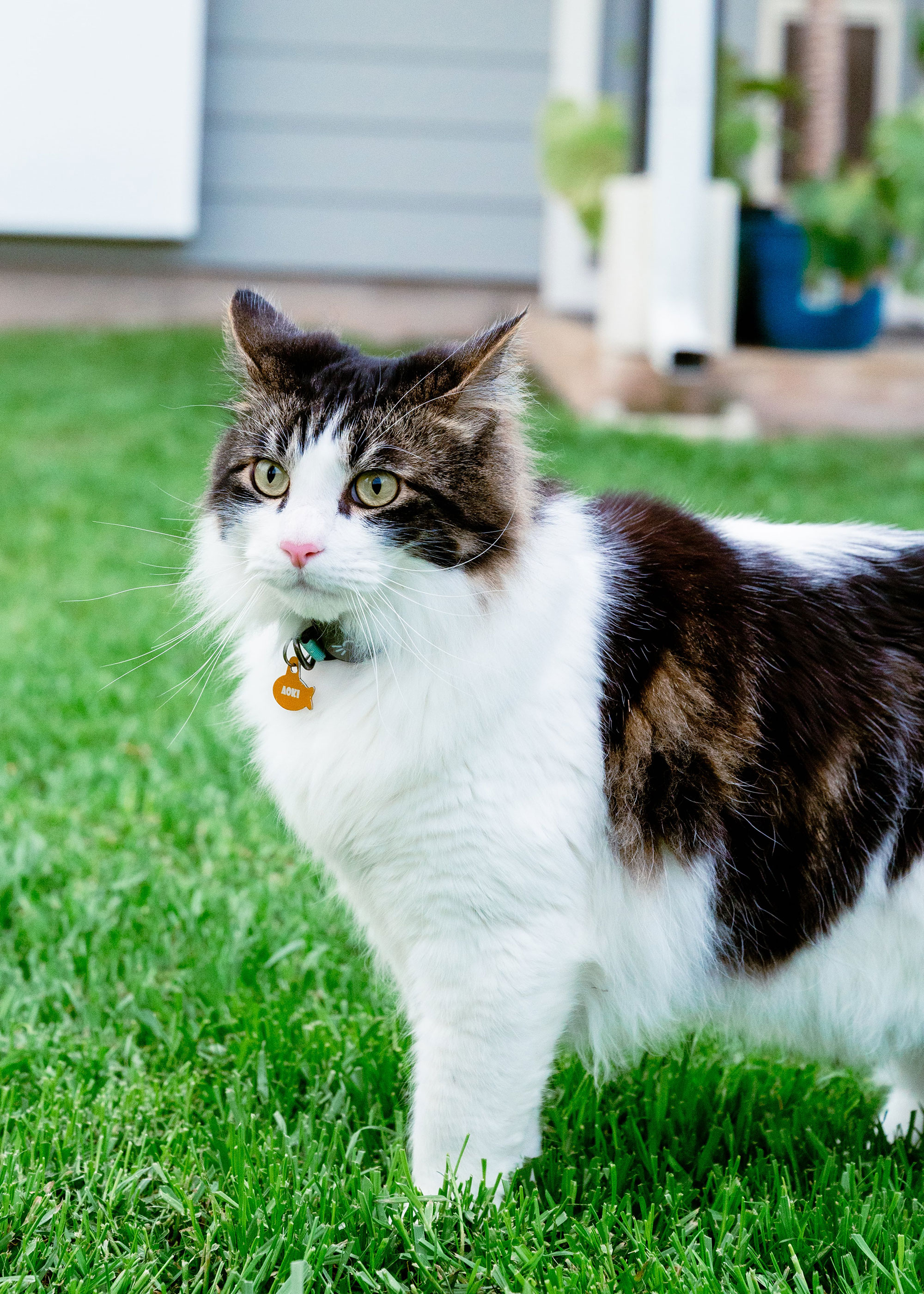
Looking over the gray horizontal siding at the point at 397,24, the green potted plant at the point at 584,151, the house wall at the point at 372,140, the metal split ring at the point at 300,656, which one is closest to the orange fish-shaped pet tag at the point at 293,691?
the metal split ring at the point at 300,656

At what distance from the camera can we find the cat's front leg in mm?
1661

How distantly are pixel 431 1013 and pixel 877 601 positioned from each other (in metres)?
0.83

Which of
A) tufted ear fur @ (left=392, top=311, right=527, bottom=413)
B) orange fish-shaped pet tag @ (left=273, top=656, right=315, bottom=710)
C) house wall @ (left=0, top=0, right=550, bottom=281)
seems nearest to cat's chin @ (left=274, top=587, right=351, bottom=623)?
orange fish-shaped pet tag @ (left=273, top=656, right=315, bottom=710)

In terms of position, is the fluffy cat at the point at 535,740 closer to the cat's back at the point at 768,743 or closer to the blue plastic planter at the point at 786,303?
the cat's back at the point at 768,743

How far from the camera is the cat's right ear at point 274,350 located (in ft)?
5.73

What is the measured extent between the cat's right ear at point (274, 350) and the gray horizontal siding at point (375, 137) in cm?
765

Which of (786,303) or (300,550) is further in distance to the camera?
(786,303)

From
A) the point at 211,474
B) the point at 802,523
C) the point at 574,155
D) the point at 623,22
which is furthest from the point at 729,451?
the point at 211,474

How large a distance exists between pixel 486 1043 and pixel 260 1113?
0.49 metres

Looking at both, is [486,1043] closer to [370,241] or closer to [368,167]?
[370,241]

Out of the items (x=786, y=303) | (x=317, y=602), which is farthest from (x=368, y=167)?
(x=317, y=602)

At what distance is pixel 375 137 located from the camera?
8.91m

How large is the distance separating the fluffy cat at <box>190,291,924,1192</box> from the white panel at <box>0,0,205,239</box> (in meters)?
7.72

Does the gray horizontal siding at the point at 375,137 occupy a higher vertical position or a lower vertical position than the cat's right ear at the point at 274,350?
higher
